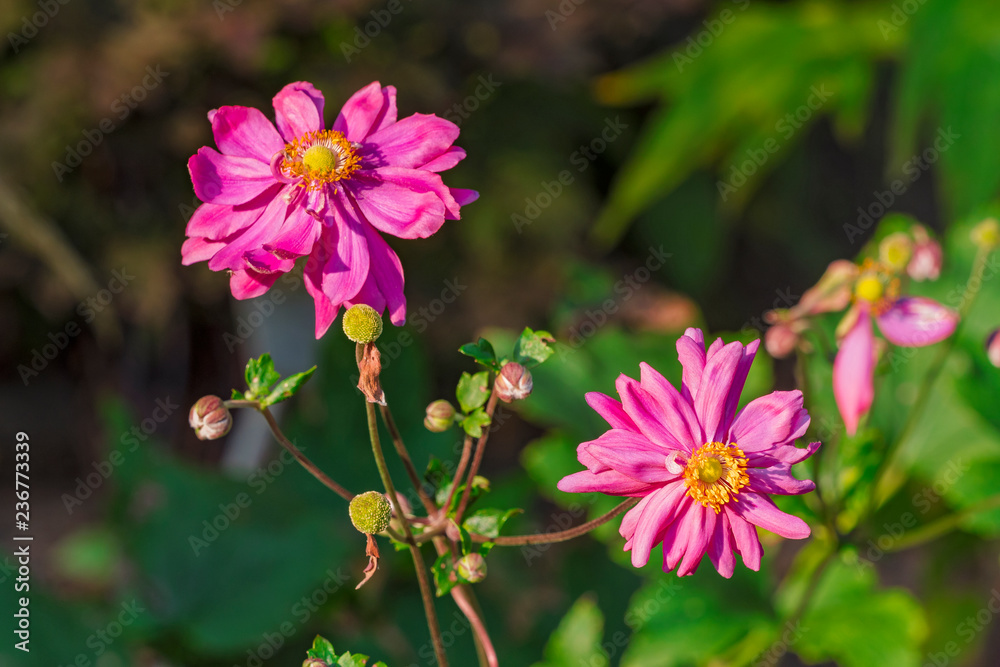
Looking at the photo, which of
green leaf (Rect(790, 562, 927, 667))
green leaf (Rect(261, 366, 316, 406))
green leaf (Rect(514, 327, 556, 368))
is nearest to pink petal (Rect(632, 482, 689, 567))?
green leaf (Rect(514, 327, 556, 368))

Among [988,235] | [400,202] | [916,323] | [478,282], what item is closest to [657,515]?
[400,202]

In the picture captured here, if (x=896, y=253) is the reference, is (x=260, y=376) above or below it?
above

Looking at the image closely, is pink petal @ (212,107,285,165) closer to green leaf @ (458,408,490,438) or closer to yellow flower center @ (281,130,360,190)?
yellow flower center @ (281,130,360,190)

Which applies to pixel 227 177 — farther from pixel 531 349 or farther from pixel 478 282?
pixel 478 282

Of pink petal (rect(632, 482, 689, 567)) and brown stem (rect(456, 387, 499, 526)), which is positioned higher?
brown stem (rect(456, 387, 499, 526))

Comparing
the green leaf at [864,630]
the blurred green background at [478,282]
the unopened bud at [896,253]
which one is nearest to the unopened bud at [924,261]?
the unopened bud at [896,253]

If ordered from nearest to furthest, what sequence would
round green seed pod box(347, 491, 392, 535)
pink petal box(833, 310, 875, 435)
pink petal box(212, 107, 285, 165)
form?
round green seed pod box(347, 491, 392, 535)
pink petal box(212, 107, 285, 165)
pink petal box(833, 310, 875, 435)

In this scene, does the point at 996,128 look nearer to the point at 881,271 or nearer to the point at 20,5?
the point at 881,271
